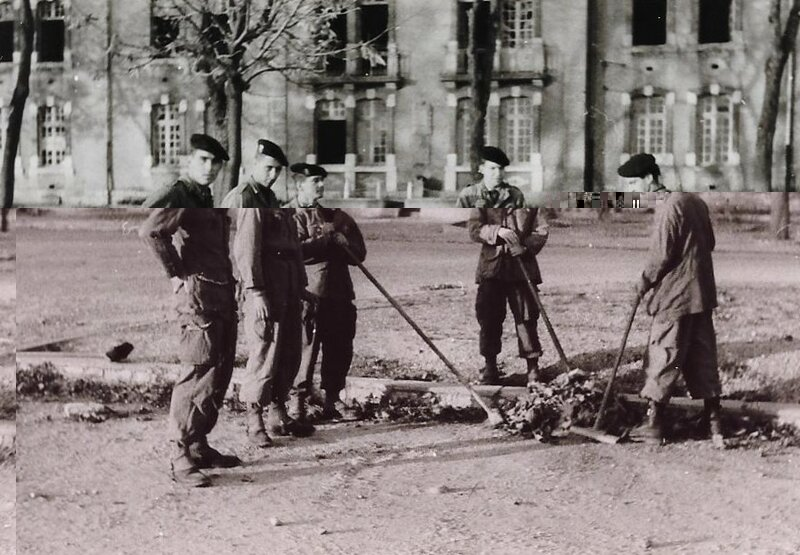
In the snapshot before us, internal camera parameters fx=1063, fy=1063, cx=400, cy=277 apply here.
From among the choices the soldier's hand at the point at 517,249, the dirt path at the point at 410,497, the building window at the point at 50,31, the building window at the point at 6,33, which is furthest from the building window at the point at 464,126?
the building window at the point at 6,33

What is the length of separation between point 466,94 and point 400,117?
268 millimetres

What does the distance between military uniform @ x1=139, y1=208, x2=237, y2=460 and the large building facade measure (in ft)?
0.68

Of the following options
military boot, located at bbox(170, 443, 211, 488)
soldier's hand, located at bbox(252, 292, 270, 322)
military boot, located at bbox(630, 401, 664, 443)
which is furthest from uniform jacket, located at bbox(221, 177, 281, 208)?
military boot, located at bbox(630, 401, 664, 443)

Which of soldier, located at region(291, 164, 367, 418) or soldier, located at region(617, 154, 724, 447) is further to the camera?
soldier, located at region(291, 164, 367, 418)

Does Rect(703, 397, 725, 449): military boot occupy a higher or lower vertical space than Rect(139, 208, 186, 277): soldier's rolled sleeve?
lower

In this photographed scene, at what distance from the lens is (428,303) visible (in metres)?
4.16

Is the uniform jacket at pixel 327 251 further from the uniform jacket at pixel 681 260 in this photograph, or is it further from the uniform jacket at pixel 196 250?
the uniform jacket at pixel 681 260

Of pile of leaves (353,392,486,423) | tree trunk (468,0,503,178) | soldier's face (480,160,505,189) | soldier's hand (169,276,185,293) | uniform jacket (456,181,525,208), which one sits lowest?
pile of leaves (353,392,486,423)

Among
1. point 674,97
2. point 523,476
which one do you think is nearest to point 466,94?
point 674,97

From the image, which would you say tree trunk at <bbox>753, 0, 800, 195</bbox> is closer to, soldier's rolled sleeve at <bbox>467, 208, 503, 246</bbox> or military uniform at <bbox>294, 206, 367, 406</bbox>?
soldier's rolled sleeve at <bbox>467, 208, 503, 246</bbox>

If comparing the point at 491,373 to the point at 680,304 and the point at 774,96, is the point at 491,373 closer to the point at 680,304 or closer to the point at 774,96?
the point at 680,304

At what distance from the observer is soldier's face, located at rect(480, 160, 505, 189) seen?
4051 mm

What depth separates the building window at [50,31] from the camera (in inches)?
169

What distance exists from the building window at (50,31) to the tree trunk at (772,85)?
273 cm
